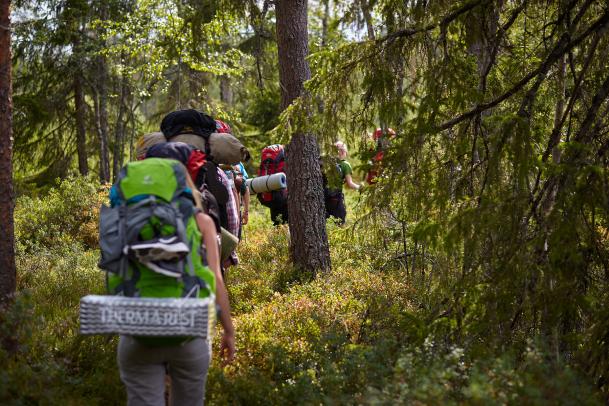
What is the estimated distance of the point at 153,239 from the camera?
3.33m

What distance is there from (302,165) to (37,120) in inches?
452

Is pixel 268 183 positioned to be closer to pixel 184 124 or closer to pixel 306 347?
pixel 306 347

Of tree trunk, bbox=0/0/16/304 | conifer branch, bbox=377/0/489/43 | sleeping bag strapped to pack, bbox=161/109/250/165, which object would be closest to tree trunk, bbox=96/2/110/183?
tree trunk, bbox=0/0/16/304

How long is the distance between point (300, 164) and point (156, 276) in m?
5.31

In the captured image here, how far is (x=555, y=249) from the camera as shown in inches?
171

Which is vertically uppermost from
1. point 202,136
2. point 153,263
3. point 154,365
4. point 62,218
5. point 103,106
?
point 103,106

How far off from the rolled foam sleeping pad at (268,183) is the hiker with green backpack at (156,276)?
5.08 metres

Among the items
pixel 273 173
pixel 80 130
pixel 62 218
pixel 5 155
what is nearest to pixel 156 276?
pixel 5 155

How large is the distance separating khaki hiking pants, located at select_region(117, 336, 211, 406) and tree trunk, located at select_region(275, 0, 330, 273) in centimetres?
506

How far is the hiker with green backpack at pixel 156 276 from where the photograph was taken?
325 cm

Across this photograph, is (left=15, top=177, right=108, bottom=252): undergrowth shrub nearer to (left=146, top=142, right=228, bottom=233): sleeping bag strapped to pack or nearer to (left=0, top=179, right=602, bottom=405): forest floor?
(left=0, top=179, right=602, bottom=405): forest floor

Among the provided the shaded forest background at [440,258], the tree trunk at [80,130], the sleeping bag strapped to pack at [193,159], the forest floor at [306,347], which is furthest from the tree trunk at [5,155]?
the tree trunk at [80,130]

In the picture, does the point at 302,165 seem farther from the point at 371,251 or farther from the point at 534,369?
the point at 534,369

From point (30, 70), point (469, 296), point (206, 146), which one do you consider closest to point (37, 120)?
point (30, 70)
